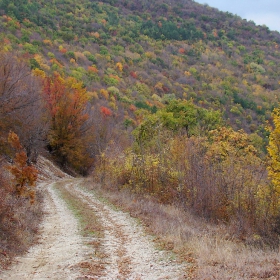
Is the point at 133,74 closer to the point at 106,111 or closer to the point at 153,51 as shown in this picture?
the point at 153,51

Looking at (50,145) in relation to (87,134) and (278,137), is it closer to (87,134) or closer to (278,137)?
(87,134)

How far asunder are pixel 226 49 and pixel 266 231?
125 m

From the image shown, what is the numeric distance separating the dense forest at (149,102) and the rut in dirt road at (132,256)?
9.87ft

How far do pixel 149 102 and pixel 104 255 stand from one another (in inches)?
2732

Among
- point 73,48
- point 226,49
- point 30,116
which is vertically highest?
point 226,49

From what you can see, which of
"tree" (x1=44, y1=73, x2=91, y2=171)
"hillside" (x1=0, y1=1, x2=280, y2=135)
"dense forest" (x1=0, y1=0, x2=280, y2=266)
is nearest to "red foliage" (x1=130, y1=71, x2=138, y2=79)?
"hillside" (x1=0, y1=1, x2=280, y2=135)

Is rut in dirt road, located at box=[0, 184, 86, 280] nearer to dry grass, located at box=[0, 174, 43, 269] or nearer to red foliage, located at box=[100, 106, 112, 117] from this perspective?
dry grass, located at box=[0, 174, 43, 269]

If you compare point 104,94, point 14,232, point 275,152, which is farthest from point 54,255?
point 104,94

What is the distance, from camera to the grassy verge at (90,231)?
7786mm

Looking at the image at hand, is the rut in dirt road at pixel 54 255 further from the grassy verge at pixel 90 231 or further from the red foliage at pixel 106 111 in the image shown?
the red foliage at pixel 106 111

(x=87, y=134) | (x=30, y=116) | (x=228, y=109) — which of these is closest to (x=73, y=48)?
(x=228, y=109)

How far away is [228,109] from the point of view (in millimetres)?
85812

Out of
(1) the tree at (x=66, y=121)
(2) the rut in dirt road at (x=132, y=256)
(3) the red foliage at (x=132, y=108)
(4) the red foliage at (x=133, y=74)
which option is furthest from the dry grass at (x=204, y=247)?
(4) the red foliage at (x=133, y=74)

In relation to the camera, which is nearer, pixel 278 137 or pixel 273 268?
pixel 273 268
